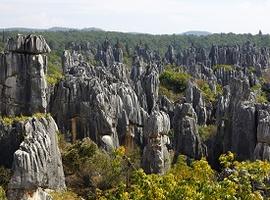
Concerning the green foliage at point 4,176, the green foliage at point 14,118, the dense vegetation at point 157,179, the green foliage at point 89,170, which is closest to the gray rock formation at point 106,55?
the green foliage at point 14,118

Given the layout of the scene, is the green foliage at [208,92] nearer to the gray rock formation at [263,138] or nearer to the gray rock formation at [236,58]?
the gray rock formation at [263,138]

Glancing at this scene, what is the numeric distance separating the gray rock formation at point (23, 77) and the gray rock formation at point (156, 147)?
648 centimetres

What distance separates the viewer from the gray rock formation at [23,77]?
3186 cm

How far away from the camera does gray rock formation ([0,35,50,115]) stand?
31859 mm

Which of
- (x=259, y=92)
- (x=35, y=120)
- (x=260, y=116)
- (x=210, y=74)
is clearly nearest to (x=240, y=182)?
(x=35, y=120)

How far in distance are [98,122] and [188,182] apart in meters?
19.4

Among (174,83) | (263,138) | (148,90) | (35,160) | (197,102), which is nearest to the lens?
(35,160)

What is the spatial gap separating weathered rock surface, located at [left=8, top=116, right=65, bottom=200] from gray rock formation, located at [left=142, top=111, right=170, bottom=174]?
6515mm

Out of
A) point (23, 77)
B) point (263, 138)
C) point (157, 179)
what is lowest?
point (263, 138)

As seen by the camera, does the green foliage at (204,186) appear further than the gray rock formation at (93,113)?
No

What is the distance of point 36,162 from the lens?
79.1 ft

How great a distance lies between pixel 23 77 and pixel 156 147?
8.68 m

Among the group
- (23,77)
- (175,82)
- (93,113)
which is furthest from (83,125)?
(175,82)

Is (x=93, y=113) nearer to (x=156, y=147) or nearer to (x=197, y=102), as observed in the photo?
(x=156, y=147)
